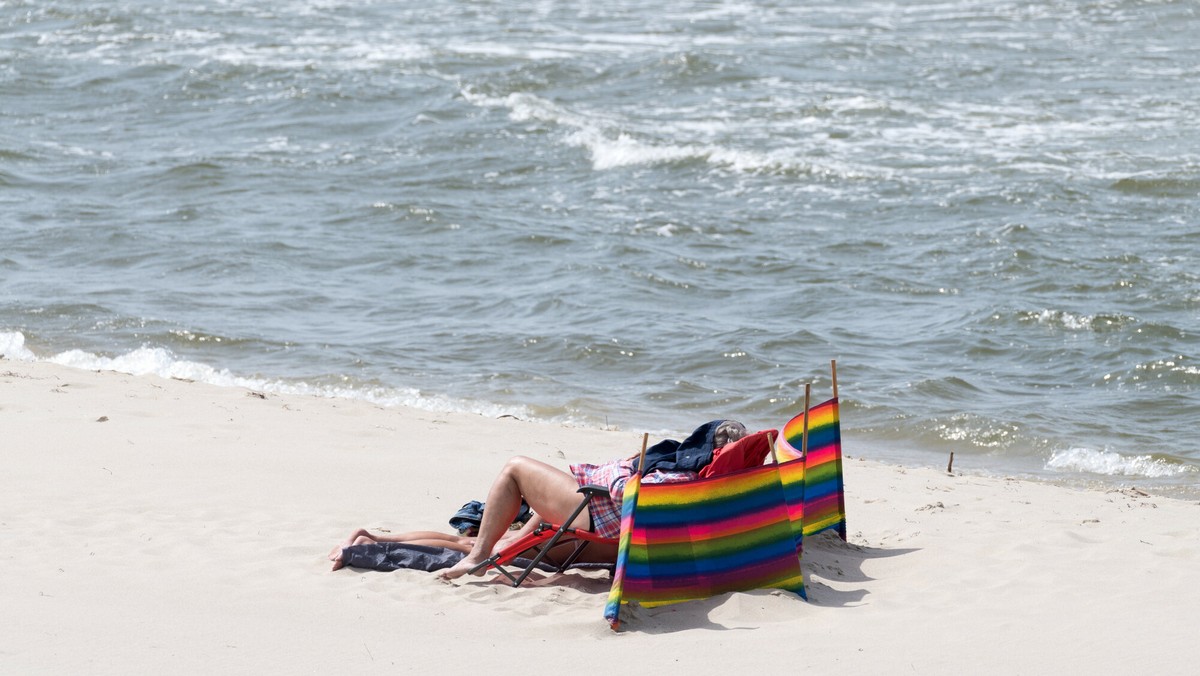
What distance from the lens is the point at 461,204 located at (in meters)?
17.0

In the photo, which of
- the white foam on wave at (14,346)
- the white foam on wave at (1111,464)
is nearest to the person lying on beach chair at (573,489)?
the white foam on wave at (1111,464)

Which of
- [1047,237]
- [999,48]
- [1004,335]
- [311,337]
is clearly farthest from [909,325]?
[999,48]

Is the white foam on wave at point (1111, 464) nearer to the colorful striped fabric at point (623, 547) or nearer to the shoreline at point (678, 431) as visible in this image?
the shoreline at point (678, 431)

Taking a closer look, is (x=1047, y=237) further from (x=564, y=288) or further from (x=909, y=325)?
(x=564, y=288)

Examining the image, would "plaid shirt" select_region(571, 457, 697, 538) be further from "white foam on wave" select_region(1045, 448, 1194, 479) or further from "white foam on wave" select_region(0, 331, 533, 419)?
"white foam on wave" select_region(1045, 448, 1194, 479)

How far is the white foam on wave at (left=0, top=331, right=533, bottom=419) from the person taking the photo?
10430mm

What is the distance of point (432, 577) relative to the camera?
19.1ft

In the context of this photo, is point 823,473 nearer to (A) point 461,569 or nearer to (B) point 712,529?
(B) point 712,529

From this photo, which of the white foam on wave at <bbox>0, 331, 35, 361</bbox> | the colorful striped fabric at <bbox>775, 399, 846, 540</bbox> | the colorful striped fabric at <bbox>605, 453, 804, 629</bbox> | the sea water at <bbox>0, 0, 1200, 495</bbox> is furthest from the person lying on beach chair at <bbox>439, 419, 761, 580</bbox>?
the white foam on wave at <bbox>0, 331, 35, 361</bbox>

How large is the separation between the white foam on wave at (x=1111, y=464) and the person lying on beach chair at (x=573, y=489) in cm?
434

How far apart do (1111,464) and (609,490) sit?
4905mm

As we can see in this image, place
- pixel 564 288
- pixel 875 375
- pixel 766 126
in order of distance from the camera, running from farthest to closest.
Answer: pixel 766 126, pixel 564 288, pixel 875 375

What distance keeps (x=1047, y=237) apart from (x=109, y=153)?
12.7 m

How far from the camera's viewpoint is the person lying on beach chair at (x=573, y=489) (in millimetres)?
5707
